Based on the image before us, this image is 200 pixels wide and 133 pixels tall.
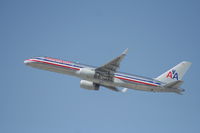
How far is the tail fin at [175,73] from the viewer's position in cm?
5731

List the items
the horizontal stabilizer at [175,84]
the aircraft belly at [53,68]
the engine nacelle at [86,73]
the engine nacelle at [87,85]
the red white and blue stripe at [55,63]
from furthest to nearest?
1. the engine nacelle at [87,85]
2. the red white and blue stripe at [55,63]
3. the aircraft belly at [53,68]
4. the engine nacelle at [86,73]
5. the horizontal stabilizer at [175,84]

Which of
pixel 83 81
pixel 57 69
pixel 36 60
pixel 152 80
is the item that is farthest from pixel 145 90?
pixel 36 60

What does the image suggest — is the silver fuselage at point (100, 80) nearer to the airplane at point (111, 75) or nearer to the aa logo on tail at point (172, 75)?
the airplane at point (111, 75)

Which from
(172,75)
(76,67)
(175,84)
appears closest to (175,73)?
(172,75)

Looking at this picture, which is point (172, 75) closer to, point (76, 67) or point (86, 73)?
point (86, 73)

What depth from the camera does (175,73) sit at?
57750mm

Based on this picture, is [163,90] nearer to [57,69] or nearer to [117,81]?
[117,81]

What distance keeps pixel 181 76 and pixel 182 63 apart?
103 inches

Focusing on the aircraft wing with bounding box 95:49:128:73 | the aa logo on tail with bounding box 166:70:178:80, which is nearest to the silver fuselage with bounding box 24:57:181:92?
the aircraft wing with bounding box 95:49:128:73

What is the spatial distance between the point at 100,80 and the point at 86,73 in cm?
304

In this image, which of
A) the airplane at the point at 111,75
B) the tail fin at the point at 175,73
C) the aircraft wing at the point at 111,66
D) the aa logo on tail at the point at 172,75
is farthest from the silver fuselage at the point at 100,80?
the aa logo on tail at the point at 172,75

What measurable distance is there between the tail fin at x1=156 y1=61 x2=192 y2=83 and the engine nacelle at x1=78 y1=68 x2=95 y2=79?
12875mm

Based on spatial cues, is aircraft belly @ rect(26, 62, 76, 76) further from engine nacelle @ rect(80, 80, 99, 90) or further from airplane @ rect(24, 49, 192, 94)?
engine nacelle @ rect(80, 80, 99, 90)

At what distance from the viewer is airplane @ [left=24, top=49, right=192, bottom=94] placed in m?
54.4
